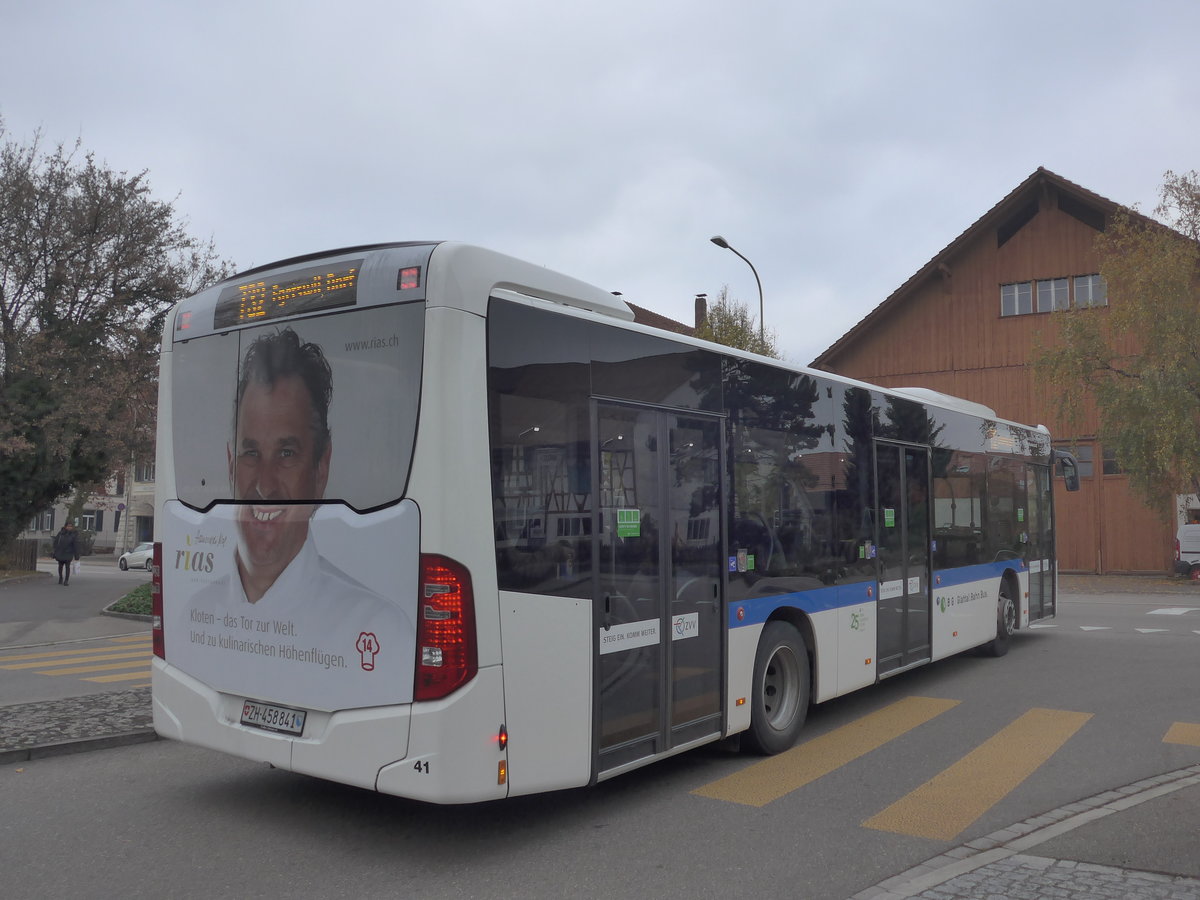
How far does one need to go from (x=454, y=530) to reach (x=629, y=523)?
131 centimetres

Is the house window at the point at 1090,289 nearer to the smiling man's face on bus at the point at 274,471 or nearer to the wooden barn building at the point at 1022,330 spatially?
the wooden barn building at the point at 1022,330

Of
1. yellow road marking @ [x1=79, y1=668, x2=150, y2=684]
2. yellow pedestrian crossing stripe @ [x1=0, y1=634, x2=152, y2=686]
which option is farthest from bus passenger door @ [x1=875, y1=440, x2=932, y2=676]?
yellow road marking @ [x1=79, y1=668, x2=150, y2=684]

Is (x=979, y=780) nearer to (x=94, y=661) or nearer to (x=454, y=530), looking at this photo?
(x=454, y=530)

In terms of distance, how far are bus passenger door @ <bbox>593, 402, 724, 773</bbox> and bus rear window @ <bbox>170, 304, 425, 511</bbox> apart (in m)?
1.18

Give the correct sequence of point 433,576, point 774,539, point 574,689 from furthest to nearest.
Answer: point 774,539
point 574,689
point 433,576

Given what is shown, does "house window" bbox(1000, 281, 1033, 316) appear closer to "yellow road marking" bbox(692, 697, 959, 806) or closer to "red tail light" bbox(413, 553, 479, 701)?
"yellow road marking" bbox(692, 697, 959, 806)

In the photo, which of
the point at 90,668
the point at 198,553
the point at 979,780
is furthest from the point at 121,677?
the point at 979,780

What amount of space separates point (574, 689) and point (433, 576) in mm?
1051

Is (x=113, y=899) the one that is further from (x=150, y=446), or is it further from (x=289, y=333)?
(x=150, y=446)

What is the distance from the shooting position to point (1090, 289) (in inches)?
1294

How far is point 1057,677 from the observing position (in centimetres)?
1096

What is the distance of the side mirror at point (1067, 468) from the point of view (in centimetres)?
1419

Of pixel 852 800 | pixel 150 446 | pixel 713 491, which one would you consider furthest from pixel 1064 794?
pixel 150 446

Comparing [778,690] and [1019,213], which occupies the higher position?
[1019,213]
